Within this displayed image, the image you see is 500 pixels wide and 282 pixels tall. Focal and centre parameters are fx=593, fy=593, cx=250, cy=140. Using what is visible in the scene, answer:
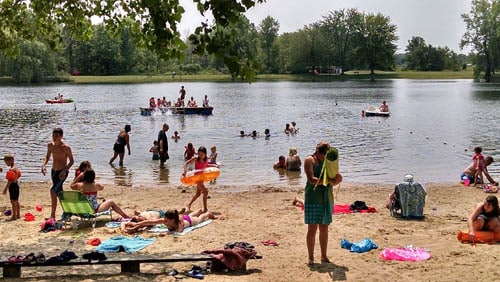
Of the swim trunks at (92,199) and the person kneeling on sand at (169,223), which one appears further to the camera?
the swim trunks at (92,199)

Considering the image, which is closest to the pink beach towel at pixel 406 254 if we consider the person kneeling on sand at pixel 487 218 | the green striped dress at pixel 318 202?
the person kneeling on sand at pixel 487 218

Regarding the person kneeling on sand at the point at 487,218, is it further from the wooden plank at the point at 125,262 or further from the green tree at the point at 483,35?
the green tree at the point at 483,35

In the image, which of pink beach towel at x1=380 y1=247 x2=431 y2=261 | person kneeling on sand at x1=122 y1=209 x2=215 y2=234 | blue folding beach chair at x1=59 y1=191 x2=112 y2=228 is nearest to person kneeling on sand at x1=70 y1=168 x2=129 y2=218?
blue folding beach chair at x1=59 y1=191 x2=112 y2=228

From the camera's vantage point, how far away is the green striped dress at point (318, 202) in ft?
28.8

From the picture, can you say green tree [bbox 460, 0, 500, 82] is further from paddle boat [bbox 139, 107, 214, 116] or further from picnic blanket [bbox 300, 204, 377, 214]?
picnic blanket [bbox 300, 204, 377, 214]

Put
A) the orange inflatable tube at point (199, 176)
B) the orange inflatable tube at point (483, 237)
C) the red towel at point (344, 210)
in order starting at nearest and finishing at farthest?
1. the orange inflatable tube at point (483, 237)
2. the red towel at point (344, 210)
3. the orange inflatable tube at point (199, 176)

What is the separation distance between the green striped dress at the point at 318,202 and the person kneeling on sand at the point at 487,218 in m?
2.96

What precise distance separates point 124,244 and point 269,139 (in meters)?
21.2

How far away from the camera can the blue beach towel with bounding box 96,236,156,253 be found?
32.0 ft

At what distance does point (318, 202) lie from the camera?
883cm

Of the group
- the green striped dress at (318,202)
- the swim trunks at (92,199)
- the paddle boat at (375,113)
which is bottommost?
the paddle boat at (375,113)

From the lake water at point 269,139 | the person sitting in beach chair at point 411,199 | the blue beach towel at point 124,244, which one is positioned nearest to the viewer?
the blue beach towel at point 124,244

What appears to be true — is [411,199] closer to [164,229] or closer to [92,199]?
[164,229]

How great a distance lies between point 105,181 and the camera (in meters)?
19.3
